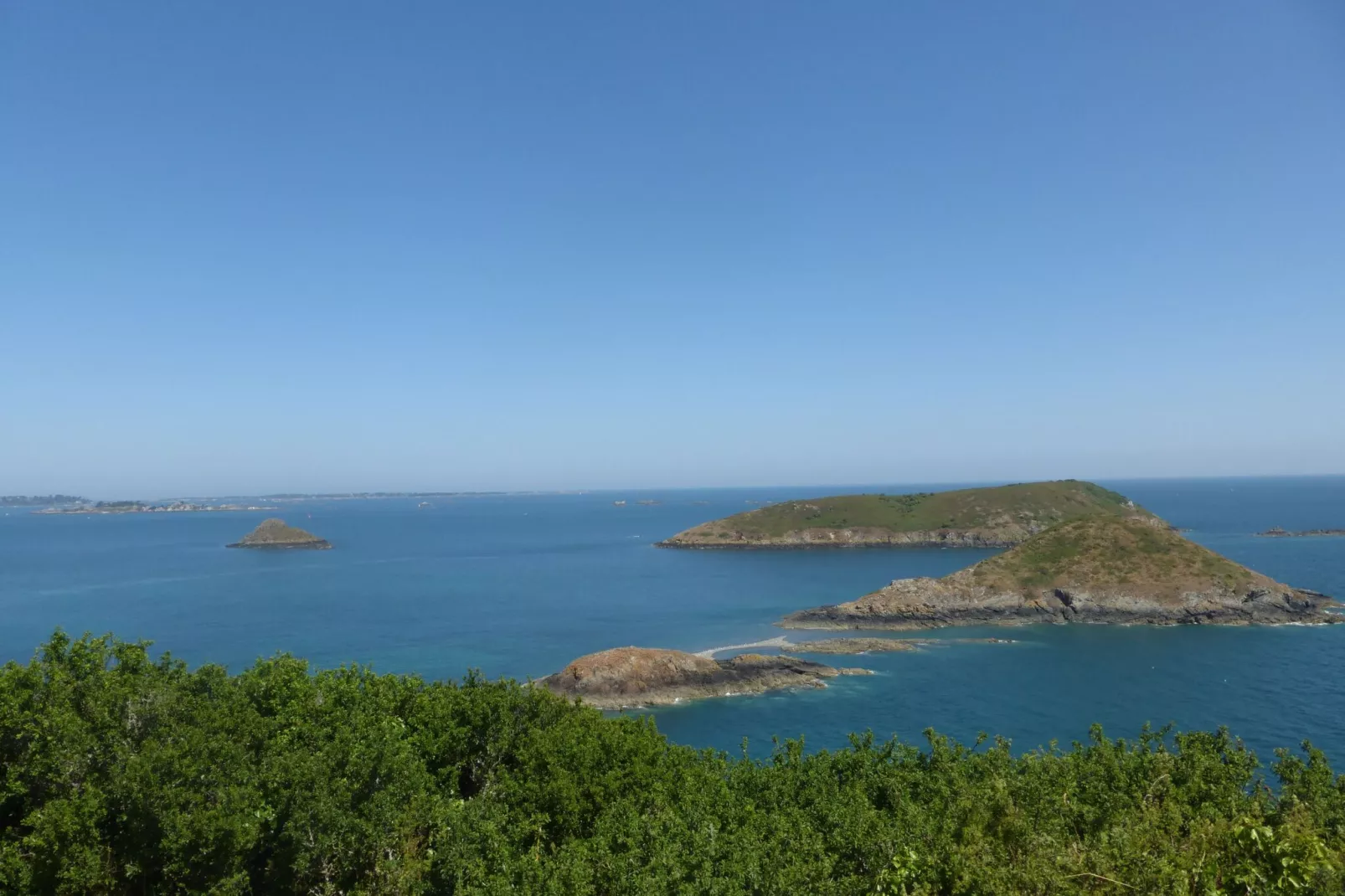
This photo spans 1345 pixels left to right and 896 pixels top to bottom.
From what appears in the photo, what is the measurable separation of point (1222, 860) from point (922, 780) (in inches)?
517

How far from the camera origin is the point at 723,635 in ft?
305

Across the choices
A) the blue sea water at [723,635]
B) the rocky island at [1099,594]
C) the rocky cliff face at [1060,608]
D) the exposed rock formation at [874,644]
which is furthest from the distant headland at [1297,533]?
the exposed rock formation at [874,644]

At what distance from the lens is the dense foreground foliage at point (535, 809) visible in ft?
51.6

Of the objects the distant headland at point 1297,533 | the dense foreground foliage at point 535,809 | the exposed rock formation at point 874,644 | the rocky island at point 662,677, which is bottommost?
the exposed rock formation at point 874,644

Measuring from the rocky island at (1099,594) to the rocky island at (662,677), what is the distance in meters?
25.5

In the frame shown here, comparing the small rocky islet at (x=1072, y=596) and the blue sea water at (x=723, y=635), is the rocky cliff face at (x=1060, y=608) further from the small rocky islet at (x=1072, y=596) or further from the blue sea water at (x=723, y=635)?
the blue sea water at (x=723, y=635)

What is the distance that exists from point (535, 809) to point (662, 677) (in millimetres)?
47888

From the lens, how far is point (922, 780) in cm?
2702

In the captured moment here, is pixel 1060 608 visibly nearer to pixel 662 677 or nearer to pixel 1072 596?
pixel 1072 596

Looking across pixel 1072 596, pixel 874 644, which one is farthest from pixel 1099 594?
pixel 874 644

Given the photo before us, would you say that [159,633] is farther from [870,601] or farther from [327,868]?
[870,601]

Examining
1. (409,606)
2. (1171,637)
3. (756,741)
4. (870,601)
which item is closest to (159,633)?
(409,606)

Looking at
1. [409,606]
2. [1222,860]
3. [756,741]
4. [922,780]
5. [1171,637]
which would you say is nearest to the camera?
[1222,860]

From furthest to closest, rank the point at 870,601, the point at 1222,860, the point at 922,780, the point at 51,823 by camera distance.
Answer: the point at 870,601 < the point at 922,780 < the point at 51,823 < the point at 1222,860
